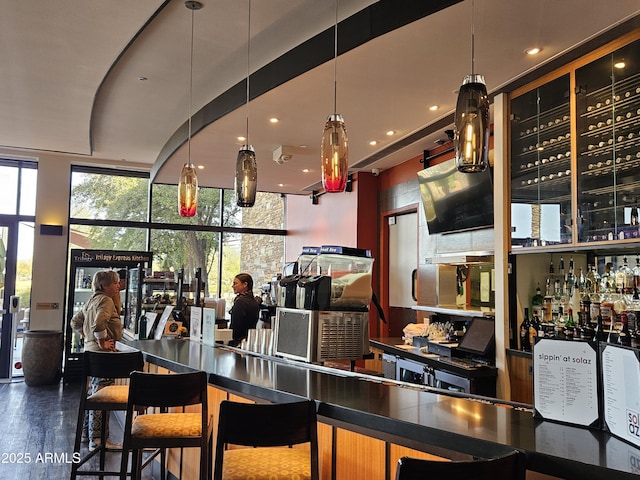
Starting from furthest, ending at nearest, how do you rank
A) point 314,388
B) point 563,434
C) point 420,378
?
point 420,378, point 314,388, point 563,434

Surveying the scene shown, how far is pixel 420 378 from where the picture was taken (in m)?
4.84

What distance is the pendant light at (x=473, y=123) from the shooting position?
2.24 meters

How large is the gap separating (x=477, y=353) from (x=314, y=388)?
2.27 meters

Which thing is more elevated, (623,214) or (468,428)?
(623,214)

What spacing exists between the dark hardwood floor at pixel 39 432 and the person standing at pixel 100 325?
Result: 22 centimetres

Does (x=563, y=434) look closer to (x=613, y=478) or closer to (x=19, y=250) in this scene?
(x=613, y=478)

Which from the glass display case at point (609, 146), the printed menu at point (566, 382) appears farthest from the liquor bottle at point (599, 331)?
the printed menu at point (566, 382)

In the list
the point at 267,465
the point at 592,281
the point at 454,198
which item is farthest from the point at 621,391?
the point at 454,198

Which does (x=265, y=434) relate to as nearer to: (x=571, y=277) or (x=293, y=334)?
(x=293, y=334)

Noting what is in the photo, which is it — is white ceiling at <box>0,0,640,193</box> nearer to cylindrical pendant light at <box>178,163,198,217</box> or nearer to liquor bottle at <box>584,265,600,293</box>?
cylindrical pendant light at <box>178,163,198,217</box>

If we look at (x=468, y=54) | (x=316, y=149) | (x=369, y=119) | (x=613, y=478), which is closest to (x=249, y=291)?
(x=316, y=149)

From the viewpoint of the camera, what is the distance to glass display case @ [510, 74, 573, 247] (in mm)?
3682

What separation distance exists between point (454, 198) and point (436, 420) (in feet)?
12.6

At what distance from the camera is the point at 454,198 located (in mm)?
5402
